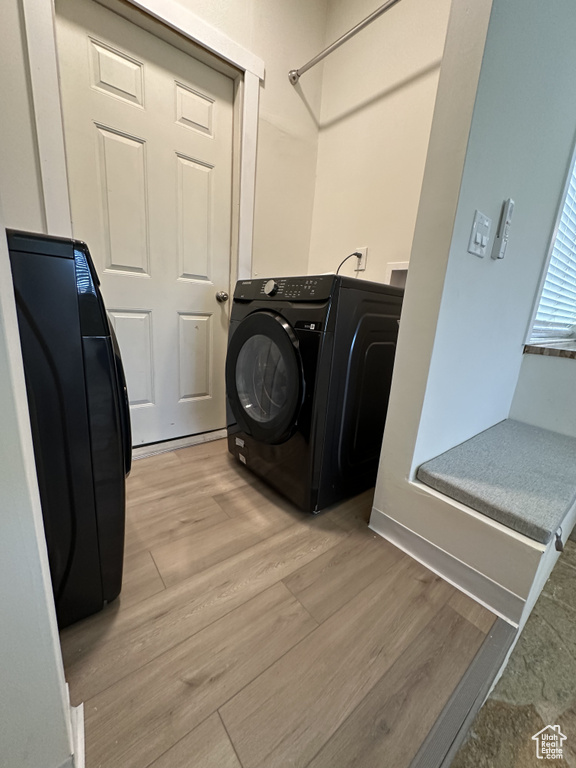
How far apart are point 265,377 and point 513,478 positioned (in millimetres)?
954

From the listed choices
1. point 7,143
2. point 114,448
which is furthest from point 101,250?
point 114,448

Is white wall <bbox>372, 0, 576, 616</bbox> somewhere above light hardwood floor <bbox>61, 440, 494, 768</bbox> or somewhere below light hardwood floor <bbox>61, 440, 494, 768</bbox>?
above

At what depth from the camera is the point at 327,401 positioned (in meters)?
1.07

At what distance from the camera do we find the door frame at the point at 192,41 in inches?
42.8

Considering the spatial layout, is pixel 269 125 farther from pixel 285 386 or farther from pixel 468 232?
pixel 285 386

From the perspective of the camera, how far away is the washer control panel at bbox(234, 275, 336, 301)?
1.02m

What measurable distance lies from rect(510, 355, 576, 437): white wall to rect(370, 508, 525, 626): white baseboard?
0.95m

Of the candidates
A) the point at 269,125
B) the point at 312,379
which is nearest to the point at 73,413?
the point at 312,379

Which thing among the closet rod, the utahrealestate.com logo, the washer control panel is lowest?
the utahrealestate.com logo

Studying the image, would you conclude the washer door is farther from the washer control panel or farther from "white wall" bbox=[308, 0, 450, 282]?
"white wall" bbox=[308, 0, 450, 282]

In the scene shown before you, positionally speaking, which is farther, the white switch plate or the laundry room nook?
the white switch plate

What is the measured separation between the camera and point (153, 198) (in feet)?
4.84

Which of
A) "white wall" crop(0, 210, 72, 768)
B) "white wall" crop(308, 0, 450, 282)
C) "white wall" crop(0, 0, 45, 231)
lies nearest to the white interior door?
"white wall" crop(0, 0, 45, 231)

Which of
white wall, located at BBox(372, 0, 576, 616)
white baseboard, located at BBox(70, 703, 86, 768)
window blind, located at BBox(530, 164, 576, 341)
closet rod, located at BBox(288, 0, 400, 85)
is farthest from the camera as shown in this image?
window blind, located at BBox(530, 164, 576, 341)
